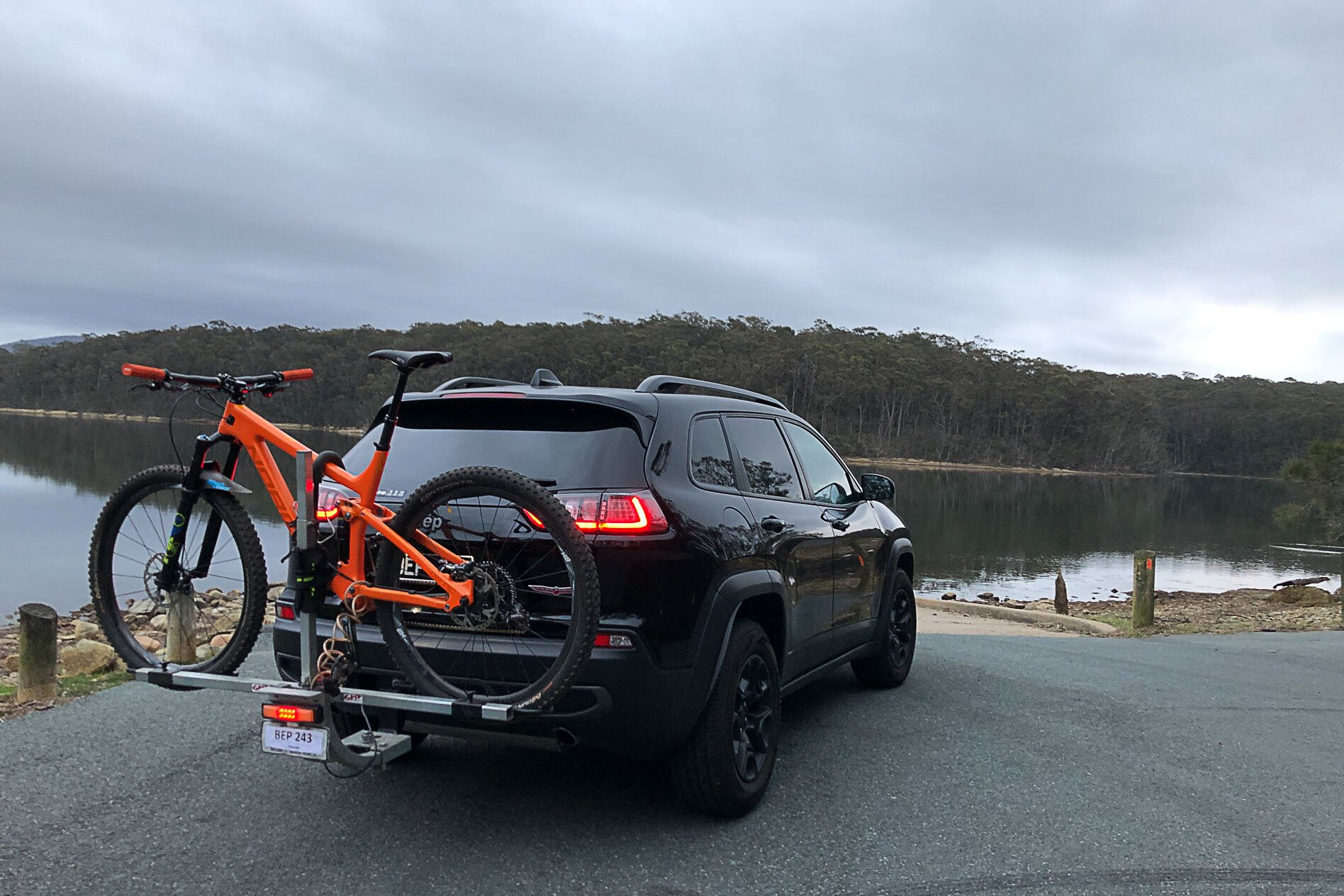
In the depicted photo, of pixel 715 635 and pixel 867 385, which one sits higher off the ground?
pixel 867 385

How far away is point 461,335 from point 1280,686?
111m

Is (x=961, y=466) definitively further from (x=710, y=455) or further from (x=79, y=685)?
(x=710, y=455)

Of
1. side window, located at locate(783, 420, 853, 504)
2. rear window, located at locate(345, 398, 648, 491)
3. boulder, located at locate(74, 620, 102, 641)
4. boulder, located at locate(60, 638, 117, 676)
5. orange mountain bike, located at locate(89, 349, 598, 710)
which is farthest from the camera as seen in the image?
boulder, located at locate(74, 620, 102, 641)

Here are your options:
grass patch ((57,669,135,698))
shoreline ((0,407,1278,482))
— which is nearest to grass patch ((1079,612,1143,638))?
grass patch ((57,669,135,698))

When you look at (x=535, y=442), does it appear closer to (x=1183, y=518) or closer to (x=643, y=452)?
(x=643, y=452)

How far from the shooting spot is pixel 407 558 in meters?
3.42

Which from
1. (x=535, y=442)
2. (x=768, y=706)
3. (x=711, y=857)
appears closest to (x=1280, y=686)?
(x=768, y=706)

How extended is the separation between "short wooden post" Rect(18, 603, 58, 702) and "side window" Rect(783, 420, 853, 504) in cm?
432

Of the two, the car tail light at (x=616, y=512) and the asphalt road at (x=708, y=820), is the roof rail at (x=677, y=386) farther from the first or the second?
the asphalt road at (x=708, y=820)

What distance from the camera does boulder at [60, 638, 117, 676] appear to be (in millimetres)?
6734

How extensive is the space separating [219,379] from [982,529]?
4500cm

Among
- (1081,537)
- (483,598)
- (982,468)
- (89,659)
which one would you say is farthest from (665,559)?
(982,468)

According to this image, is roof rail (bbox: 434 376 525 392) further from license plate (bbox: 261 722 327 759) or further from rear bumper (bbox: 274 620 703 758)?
license plate (bbox: 261 722 327 759)

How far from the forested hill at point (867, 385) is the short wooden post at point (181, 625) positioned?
8501 centimetres
